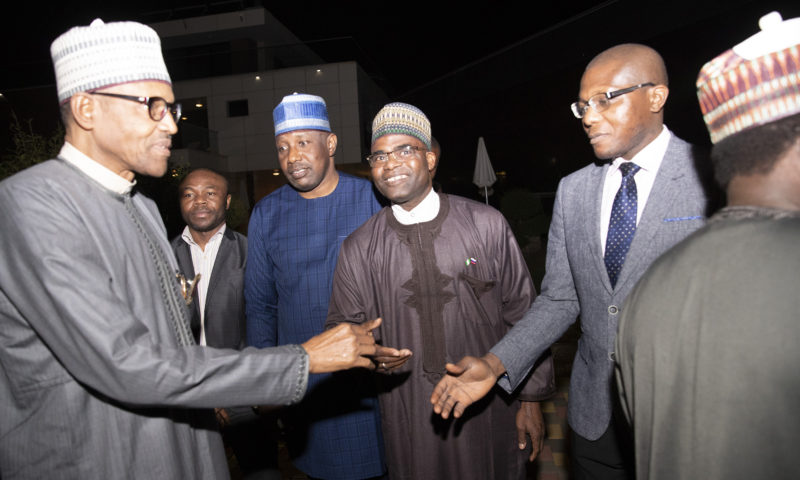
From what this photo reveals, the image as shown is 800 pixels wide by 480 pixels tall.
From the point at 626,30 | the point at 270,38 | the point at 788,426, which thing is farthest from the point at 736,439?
the point at 270,38

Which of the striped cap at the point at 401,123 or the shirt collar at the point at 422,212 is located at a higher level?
the striped cap at the point at 401,123

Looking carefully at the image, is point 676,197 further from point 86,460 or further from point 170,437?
point 86,460

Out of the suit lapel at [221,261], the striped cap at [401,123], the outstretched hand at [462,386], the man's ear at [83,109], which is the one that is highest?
the striped cap at [401,123]

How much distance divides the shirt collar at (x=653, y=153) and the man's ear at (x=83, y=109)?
2180 mm

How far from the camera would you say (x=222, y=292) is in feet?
11.6

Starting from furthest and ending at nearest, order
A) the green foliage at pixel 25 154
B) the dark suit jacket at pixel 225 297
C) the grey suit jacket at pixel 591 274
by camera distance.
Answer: the green foliage at pixel 25 154 → the dark suit jacket at pixel 225 297 → the grey suit jacket at pixel 591 274

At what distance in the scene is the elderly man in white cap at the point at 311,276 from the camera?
9.26 feet

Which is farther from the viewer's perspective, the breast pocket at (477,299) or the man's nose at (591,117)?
the breast pocket at (477,299)

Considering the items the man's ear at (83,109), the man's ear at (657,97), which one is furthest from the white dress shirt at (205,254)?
the man's ear at (657,97)

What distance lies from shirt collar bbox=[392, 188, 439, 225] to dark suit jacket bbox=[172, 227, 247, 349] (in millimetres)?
1645

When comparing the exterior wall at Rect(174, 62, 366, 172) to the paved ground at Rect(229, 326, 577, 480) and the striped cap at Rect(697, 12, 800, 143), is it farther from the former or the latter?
the striped cap at Rect(697, 12, 800, 143)

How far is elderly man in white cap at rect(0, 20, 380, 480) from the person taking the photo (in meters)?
1.39

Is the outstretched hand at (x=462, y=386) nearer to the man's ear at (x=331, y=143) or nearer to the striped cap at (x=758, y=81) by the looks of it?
the striped cap at (x=758, y=81)

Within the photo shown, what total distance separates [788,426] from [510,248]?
1.69 m
